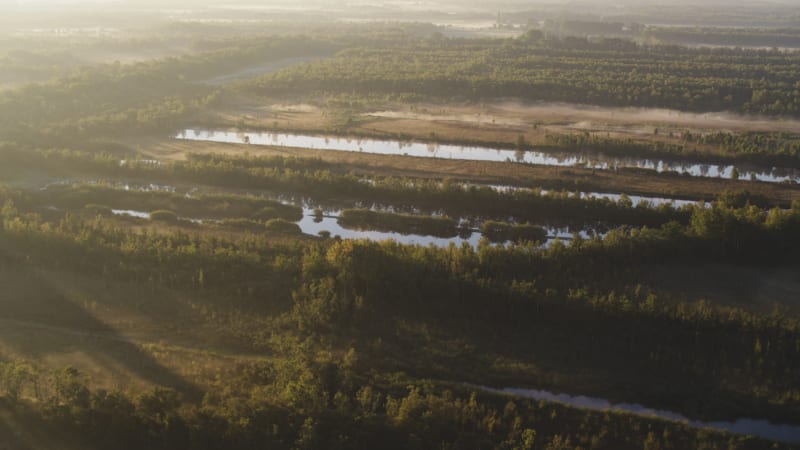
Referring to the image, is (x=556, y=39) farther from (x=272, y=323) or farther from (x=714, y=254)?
(x=272, y=323)

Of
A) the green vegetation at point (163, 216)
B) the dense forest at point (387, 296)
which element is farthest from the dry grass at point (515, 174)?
the green vegetation at point (163, 216)

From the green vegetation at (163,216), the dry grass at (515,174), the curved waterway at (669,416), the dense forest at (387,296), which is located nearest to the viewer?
the dense forest at (387,296)

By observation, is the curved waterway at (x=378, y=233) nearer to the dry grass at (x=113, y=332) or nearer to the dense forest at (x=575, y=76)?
the dry grass at (x=113, y=332)

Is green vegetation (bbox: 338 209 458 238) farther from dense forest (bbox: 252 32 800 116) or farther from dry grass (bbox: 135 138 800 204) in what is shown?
dense forest (bbox: 252 32 800 116)

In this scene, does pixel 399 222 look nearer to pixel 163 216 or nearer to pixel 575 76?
pixel 163 216

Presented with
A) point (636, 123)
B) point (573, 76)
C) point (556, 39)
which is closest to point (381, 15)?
point (556, 39)

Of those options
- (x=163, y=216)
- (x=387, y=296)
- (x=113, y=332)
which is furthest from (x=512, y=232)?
(x=113, y=332)

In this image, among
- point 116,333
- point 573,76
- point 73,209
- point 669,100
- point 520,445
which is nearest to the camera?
point 520,445
